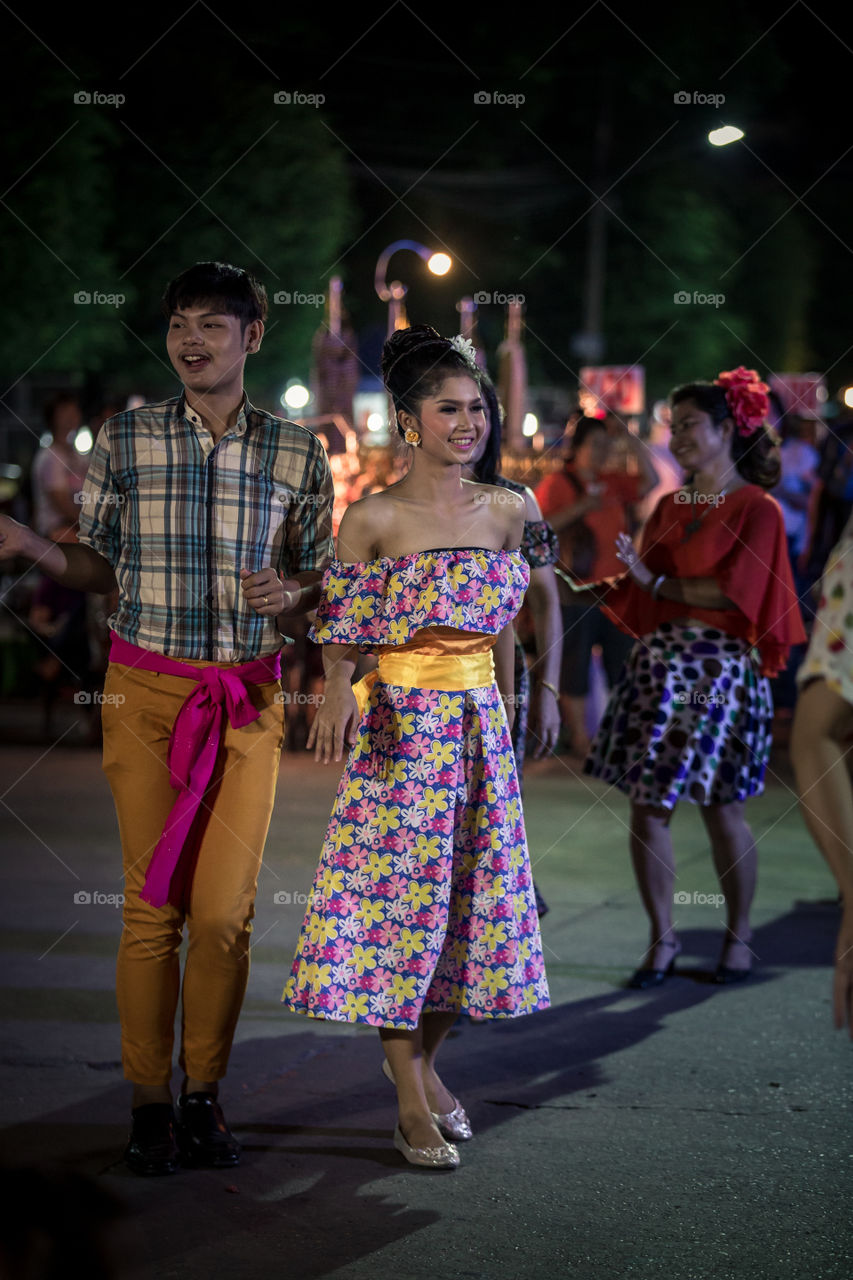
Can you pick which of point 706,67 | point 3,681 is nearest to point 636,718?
point 3,681

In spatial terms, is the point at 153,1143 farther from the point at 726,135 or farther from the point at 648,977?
the point at 726,135

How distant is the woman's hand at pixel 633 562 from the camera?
17.9ft

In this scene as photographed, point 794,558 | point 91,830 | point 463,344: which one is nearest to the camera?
point 463,344

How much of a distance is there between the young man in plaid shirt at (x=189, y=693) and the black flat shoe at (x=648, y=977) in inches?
80.6

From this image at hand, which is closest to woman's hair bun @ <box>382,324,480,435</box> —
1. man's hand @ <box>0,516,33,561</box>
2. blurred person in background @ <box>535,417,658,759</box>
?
man's hand @ <box>0,516,33,561</box>

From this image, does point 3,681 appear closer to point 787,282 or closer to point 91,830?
point 91,830

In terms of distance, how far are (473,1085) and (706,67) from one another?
30.4 m

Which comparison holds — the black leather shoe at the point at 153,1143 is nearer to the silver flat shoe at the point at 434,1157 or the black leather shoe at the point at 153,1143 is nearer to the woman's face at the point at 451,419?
the silver flat shoe at the point at 434,1157

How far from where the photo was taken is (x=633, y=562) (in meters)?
5.50

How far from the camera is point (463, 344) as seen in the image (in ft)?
13.7

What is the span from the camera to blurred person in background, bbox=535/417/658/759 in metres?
9.73

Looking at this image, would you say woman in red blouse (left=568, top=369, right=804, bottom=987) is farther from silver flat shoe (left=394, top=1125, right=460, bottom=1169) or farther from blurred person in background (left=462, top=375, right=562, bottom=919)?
silver flat shoe (left=394, top=1125, right=460, bottom=1169)

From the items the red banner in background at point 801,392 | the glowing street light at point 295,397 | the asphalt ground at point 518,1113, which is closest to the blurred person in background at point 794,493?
the red banner in background at point 801,392

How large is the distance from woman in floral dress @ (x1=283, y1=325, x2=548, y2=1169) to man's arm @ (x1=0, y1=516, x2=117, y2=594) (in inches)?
22.4
